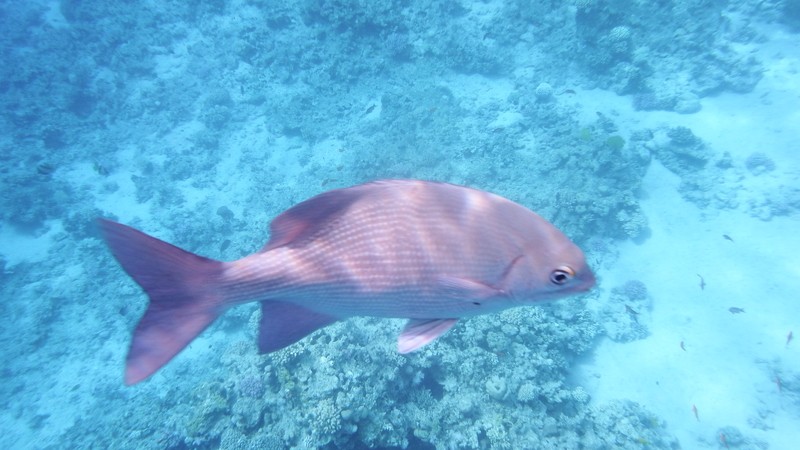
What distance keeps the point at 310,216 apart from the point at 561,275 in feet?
4.14

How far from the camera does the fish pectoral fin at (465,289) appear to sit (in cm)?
177

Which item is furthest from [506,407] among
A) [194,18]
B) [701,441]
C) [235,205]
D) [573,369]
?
[194,18]

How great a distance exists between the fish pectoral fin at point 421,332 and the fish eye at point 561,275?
1.84ft

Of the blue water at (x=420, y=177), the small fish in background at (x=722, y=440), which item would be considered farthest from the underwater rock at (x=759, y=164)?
the small fish in background at (x=722, y=440)

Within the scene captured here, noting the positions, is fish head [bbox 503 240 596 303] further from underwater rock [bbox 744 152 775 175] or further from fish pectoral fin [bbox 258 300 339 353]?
underwater rock [bbox 744 152 775 175]

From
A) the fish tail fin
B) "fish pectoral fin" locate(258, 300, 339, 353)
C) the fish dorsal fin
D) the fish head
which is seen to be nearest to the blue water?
"fish pectoral fin" locate(258, 300, 339, 353)

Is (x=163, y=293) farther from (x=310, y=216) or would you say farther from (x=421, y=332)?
(x=421, y=332)

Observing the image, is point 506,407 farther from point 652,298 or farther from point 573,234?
point 652,298

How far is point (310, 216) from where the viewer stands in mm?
1898

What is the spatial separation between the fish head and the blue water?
13.3 feet

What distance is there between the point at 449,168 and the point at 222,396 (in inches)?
289

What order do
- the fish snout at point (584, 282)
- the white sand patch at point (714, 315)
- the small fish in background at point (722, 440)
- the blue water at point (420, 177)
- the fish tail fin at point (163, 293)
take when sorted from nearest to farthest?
the fish tail fin at point (163, 293), the fish snout at point (584, 282), the blue water at point (420, 177), the small fish in background at point (722, 440), the white sand patch at point (714, 315)

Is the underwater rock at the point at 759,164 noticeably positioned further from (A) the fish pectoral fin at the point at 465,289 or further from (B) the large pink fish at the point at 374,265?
(A) the fish pectoral fin at the point at 465,289

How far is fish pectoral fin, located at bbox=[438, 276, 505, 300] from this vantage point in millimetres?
1769
